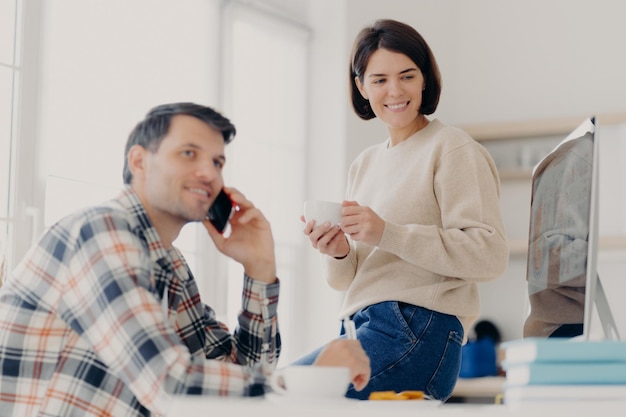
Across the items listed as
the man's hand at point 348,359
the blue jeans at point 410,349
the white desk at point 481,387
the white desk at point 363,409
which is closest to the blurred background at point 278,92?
the white desk at point 481,387

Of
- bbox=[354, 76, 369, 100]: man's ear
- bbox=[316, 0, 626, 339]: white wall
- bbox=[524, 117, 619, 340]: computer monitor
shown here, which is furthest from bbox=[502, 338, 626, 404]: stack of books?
bbox=[316, 0, 626, 339]: white wall

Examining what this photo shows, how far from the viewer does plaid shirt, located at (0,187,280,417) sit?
1293 mm

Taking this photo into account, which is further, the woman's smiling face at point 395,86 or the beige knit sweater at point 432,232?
the woman's smiling face at point 395,86

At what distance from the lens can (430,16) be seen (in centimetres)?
466

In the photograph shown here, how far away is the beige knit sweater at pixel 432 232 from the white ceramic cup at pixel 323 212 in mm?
99

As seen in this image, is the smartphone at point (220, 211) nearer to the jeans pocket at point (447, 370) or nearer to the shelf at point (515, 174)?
the jeans pocket at point (447, 370)

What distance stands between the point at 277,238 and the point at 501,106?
1494 millimetres

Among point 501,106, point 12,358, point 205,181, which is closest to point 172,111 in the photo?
point 205,181

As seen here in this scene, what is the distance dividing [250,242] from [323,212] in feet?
0.76

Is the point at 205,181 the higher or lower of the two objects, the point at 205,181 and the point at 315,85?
the lower

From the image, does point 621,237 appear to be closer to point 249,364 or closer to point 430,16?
point 430,16

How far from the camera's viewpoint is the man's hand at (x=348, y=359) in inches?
53.1

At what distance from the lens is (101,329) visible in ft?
4.36

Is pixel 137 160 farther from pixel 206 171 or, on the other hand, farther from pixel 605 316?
pixel 605 316
